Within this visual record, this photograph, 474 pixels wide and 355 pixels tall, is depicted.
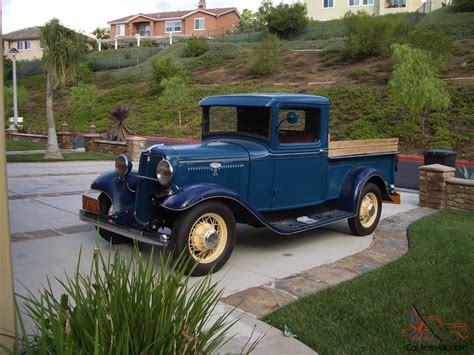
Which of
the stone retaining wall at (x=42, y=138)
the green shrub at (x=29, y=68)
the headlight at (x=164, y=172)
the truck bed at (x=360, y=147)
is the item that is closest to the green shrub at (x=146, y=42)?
the green shrub at (x=29, y=68)

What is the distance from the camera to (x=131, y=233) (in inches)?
198

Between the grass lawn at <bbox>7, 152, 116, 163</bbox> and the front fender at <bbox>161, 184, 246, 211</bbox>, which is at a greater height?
the front fender at <bbox>161, 184, 246, 211</bbox>

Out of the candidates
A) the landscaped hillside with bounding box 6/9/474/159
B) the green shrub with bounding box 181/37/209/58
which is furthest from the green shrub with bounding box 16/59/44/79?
the green shrub with bounding box 181/37/209/58

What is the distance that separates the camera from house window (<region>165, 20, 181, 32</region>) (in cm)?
6149

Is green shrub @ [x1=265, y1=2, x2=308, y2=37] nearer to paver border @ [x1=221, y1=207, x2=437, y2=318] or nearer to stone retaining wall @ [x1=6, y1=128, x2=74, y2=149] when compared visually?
stone retaining wall @ [x1=6, y1=128, x2=74, y2=149]

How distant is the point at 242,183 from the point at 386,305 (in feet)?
6.71

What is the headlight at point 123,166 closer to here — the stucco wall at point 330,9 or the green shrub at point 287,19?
the green shrub at point 287,19

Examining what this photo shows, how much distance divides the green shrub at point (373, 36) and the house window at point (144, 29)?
3848cm

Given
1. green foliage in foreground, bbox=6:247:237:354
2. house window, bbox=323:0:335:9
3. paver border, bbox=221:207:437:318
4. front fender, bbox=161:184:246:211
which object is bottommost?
paver border, bbox=221:207:437:318

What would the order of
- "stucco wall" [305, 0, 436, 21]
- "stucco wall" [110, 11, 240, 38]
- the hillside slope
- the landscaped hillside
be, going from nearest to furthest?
the hillside slope, the landscaped hillside, "stucco wall" [305, 0, 436, 21], "stucco wall" [110, 11, 240, 38]

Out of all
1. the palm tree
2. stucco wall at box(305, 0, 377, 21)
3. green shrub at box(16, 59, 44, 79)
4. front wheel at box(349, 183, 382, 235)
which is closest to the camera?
front wheel at box(349, 183, 382, 235)

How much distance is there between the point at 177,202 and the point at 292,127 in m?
2.13

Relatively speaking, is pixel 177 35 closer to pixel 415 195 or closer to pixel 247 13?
pixel 247 13

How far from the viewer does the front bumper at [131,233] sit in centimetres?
481
